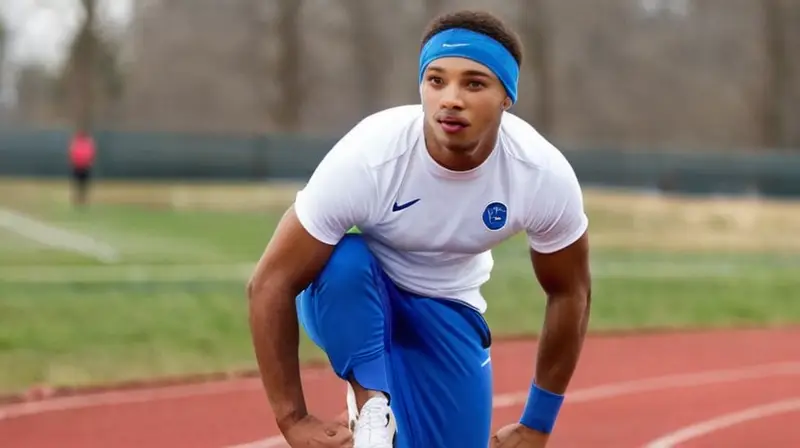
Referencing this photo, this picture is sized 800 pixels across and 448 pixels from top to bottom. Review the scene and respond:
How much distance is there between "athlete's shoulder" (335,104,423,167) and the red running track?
2.85m

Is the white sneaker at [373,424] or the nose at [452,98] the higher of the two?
the nose at [452,98]

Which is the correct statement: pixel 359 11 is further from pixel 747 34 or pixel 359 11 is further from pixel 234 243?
pixel 234 243

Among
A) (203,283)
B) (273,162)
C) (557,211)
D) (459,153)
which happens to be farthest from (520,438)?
(273,162)

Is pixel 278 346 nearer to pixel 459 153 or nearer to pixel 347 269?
pixel 347 269

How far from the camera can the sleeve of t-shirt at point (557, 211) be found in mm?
3666

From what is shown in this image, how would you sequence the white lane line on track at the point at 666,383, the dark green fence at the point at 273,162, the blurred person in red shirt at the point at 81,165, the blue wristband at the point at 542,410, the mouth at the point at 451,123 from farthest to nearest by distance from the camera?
the dark green fence at the point at 273,162
the blurred person in red shirt at the point at 81,165
the white lane line on track at the point at 666,383
the blue wristband at the point at 542,410
the mouth at the point at 451,123

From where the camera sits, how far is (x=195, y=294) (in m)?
12.0

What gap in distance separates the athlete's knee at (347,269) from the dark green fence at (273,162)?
101 ft

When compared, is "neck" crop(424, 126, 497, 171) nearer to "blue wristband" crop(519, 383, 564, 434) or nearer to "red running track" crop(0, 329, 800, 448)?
"blue wristband" crop(519, 383, 564, 434)

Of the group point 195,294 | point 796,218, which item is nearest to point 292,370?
point 195,294

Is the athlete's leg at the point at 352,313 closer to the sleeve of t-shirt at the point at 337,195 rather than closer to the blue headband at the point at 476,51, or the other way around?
the sleeve of t-shirt at the point at 337,195

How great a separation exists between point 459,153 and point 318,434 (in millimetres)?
911

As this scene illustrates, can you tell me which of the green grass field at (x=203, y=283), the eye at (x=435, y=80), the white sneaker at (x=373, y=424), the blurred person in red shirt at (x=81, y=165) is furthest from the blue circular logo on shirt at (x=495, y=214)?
the blurred person in red shirt at (x=81, y=165)

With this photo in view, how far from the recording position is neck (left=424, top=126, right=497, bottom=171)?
355cm
